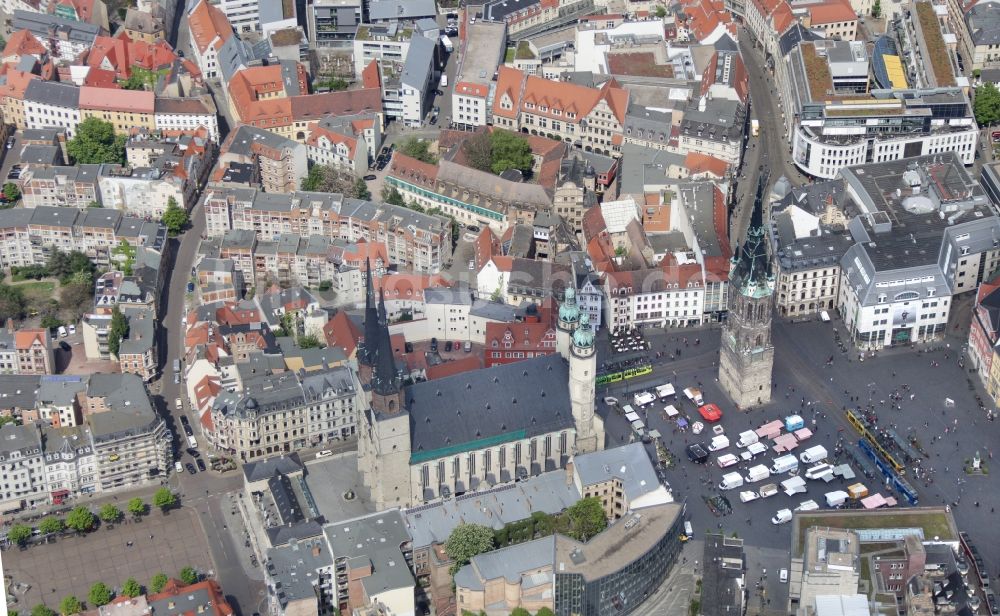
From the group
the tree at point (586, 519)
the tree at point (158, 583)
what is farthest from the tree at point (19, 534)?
the tree at point (586, 519)

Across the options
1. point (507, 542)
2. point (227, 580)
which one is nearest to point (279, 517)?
point (227, 580)

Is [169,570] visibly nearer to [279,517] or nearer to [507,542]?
[279,517]

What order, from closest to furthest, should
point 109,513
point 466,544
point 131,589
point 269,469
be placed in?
point 466,544, point 131,589, point 269,469, point 109,513

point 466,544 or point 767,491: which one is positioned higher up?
point 767,491

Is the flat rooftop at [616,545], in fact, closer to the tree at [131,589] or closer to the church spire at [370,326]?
the church spire at [370,326]

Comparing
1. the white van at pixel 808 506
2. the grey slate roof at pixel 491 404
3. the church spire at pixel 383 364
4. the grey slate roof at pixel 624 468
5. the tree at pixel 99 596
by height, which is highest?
the church spire at pixel 383 364

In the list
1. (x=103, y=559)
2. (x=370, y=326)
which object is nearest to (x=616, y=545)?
(x=370, y=326)

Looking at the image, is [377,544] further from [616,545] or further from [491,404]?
[616,545]
